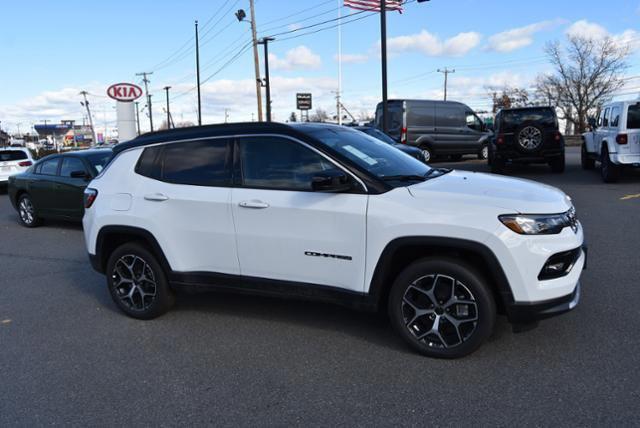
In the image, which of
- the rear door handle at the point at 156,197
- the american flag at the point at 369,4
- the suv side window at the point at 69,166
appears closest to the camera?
the rear door handle at the point at 156,197

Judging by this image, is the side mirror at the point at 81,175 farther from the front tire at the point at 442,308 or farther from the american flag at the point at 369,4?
the american flag at the point at 369,4

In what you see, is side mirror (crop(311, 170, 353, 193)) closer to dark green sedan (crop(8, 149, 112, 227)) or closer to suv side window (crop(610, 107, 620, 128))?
dark green sedan (crop(8, 149, 112, 227))

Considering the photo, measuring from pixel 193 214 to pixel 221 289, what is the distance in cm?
68

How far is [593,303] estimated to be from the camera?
4863 mm

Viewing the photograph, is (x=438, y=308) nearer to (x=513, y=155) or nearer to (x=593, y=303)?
(x=593, y=303)

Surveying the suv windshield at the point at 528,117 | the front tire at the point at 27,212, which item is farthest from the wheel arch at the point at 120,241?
the suv windshield at the point at 528,117

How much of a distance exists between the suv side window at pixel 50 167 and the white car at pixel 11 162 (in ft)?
24.9

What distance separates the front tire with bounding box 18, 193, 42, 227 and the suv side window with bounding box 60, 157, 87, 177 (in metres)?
1.23

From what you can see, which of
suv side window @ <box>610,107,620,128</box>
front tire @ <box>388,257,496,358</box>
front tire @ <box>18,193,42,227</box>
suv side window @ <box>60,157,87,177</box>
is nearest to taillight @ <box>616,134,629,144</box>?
suv side window @ <box>610,107,620,128</box>

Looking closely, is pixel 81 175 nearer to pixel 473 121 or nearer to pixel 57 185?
pixel 57 185

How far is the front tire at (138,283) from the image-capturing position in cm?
487

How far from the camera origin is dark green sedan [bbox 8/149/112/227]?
968 centimetres

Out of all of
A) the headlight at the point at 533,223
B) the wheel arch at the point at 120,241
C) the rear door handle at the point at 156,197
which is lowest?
the wheel arch at the point at 120,241

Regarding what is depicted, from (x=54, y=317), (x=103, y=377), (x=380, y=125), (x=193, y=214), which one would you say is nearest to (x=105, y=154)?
(x=54, y=317)
